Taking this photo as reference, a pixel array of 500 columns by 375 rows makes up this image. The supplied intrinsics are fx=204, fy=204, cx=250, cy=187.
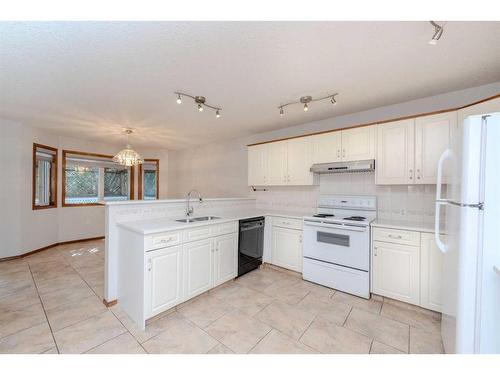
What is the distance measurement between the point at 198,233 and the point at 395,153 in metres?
2.57

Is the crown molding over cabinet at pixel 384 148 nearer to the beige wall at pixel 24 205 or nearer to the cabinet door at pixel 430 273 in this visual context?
the cabinet door at pixel 430 273

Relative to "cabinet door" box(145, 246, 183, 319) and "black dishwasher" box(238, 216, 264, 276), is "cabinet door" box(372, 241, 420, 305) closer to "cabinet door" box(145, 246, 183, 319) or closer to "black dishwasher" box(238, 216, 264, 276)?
"black dishwasher" box(238, 216, 264, 276)

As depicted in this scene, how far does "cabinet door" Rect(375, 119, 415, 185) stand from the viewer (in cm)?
240

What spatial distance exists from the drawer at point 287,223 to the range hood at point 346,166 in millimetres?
830

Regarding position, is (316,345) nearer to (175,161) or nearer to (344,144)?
(344,144)

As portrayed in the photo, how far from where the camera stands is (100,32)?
57.6 inches

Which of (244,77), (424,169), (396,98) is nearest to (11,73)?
(244,77)

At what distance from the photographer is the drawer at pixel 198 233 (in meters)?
2.27

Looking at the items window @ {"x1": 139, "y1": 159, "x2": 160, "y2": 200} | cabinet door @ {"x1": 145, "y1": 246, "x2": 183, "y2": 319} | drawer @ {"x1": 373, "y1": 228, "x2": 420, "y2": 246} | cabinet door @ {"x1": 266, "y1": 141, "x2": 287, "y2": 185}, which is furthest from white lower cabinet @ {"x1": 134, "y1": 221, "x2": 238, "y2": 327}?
window @ {"x1": 139, "y1": 159, "x2": 160, "y2": 200}

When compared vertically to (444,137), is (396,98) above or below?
above

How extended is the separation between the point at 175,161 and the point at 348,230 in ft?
16.8

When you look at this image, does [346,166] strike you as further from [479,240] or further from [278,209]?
[479,240]

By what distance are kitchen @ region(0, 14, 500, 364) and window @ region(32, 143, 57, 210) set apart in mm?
116

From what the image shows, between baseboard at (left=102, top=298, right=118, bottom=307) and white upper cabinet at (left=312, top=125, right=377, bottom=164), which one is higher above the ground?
white upper cabinet at (left=312, top=125, right=377, bottom=164)
